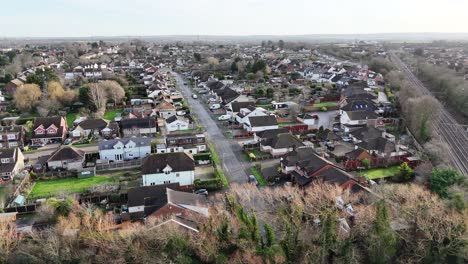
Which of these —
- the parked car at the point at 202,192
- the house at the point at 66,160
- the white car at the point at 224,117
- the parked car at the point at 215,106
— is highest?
the parked car at the point at 215,106

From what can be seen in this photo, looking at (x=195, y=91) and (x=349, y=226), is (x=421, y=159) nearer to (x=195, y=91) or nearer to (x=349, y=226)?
(x=349, y=226)

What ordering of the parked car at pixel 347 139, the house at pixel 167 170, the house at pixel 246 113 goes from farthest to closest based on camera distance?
the house at pixel 246 113
the parked car at pixel 347 139
the house at pixel 167 170

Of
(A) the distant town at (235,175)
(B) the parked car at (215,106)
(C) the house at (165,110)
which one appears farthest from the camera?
(B) the parked car at (215,106)

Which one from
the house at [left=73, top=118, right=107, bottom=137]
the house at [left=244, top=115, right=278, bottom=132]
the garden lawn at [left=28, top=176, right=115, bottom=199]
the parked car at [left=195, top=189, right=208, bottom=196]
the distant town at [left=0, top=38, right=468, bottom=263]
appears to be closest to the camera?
the distant town at [left=0, top=38, right=468, bottom=263]

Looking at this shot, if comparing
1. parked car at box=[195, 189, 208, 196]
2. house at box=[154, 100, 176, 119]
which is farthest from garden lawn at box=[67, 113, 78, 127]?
parked car at box=[195, 189, 208, 196]

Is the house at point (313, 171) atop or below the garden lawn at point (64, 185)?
atop

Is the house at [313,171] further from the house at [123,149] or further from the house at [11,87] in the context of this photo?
the house at [11,87]

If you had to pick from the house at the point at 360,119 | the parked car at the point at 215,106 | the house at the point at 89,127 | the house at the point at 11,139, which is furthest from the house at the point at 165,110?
the house at the point at 360,119

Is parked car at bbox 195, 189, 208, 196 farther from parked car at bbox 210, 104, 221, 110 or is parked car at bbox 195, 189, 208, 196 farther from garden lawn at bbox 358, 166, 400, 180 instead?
parked car at bbox 210, 104, 221, 110
